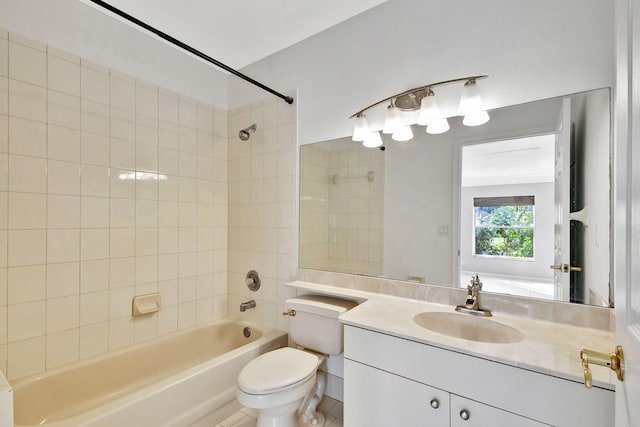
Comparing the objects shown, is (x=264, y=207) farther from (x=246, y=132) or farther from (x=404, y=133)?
(x=404, y=133)

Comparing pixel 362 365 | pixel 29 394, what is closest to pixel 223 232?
pixel 29 394

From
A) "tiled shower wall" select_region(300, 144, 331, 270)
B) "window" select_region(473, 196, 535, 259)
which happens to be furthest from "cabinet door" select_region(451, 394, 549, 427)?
"tiled shower wall" select_region(300, 144, 331, 270)

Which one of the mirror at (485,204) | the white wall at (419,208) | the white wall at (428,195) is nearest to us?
the mirror at (485,204)

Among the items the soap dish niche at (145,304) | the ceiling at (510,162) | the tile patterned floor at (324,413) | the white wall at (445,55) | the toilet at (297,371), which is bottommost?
the tile patterned floor at (324,413)

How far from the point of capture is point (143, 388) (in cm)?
184

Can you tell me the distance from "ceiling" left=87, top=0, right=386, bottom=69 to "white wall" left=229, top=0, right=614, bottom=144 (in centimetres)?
9

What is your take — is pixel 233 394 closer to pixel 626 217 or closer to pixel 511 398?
pixel 511 398

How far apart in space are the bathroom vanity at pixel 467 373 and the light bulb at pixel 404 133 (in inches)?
38.0

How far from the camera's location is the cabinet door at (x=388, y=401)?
3.60ft

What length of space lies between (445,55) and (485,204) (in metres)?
0.84

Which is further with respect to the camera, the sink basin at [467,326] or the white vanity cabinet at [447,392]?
the sink basin at [467,326]

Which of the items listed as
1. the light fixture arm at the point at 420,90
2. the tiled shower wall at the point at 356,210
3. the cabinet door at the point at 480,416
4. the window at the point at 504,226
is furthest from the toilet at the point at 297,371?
the light fixture arm at the point at 420,90

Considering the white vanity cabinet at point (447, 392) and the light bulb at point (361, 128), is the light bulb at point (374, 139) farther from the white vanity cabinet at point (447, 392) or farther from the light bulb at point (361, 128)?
the white vanity cabinet at point (447, 392)

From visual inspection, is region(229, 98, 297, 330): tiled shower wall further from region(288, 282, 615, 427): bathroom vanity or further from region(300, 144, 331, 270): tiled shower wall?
region(288, 282, 615, 427): bathroom vanity
